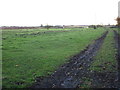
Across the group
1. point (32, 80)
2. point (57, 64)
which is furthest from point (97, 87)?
point (57, 64)

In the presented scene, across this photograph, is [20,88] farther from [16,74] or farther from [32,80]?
[16,74]

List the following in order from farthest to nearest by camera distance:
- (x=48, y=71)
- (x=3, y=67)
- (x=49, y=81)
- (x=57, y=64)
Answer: (x=57, y=64) → (x=3, y=67) → (x=48, y=71) → (x=49, y=81)

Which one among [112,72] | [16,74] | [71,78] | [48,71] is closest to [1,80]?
[16,74]

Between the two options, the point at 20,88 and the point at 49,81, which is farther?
the point at 49,81

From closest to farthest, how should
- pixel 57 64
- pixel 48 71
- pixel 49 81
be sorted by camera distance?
1. pixel 49 81
2. pixel 48 71
3. pixel 57 64

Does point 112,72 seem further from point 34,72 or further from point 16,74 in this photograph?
point 16,74

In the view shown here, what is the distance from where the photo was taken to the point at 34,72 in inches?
619

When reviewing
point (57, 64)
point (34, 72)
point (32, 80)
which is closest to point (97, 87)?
point (32, 80)

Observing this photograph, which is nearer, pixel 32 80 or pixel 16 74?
pixel 32 80

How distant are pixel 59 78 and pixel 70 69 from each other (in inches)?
117

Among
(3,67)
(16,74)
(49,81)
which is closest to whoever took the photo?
(49,81)

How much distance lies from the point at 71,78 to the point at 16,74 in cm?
450

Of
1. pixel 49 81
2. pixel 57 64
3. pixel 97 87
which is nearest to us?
pixel 97 87

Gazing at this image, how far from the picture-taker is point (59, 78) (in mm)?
14008
